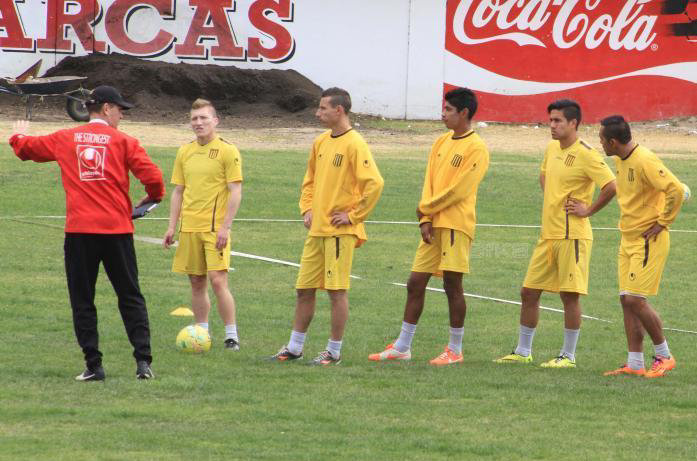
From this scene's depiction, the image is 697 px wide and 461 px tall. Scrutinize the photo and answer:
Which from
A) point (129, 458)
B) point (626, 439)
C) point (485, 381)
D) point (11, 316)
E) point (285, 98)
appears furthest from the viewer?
point (285, 98)

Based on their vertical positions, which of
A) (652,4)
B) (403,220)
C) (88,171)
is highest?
(652,4)

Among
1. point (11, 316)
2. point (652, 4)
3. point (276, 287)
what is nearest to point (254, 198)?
point (276, 287)

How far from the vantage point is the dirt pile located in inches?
1373

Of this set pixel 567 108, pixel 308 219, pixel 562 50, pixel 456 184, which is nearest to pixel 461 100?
pixel 456 184

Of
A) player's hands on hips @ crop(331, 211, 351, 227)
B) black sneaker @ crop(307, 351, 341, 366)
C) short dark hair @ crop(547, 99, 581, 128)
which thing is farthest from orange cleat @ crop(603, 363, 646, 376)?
player's hands on hips @ crop(331, 211, 351, 227)

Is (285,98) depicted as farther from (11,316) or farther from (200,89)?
(11,316)

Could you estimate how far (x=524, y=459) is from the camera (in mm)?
6898

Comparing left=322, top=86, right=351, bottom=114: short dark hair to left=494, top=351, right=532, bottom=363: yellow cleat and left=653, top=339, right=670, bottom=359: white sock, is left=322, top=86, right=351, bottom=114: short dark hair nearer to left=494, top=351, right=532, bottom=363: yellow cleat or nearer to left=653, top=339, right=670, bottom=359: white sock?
left=494, top=351, right=532, bottom=363: yellow cleat

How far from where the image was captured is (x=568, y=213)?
9.79m

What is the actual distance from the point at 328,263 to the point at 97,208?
1.97 metres

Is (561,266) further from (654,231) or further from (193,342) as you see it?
(193,342)

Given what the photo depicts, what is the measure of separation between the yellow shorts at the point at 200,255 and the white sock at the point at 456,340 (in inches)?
74.7

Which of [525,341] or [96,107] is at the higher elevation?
[96,107]

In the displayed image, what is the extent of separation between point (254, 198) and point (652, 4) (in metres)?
18.6
